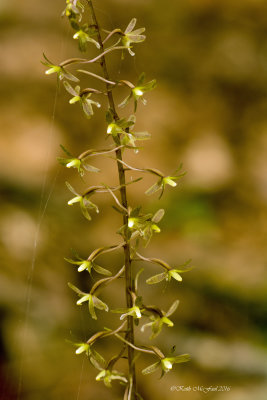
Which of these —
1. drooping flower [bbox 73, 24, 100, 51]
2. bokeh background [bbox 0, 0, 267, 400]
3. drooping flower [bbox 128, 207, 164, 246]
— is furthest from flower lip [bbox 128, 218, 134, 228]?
bokeh background [bbox 0, 0, 267, 400]

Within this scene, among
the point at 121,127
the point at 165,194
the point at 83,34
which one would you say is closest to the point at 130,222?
the point at 121,127

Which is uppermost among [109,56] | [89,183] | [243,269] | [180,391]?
[109,56]

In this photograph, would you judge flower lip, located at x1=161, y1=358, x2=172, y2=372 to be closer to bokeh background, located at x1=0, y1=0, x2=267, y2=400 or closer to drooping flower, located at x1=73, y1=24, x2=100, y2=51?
drooping flower, located at x1=73, y1=24, x2=100, y2=51

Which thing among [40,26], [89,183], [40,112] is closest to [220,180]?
[89,183]

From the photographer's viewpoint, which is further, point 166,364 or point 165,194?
point 165,194

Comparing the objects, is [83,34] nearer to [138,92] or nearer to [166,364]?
[138,92]

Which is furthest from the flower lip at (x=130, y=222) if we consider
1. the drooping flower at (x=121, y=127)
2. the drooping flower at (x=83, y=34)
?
the drooping flower at (x=83, y=34)

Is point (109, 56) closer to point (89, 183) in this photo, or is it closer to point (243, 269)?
point (89, 183)

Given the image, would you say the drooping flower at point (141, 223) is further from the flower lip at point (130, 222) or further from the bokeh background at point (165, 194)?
the bokeh background at point (165, 194)
